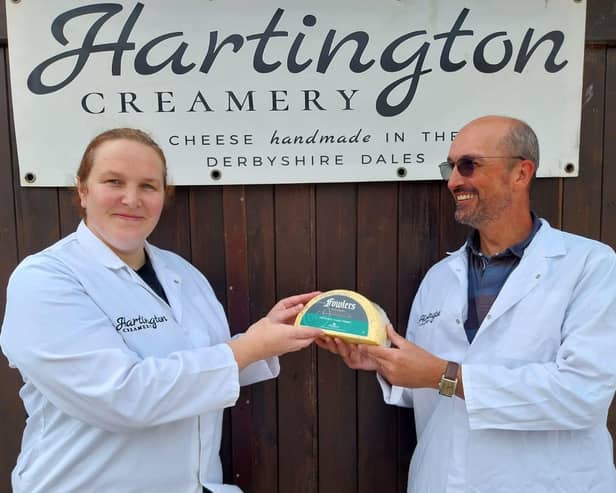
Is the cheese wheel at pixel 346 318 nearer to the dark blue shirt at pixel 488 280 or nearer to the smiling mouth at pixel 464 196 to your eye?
the dark blue shirt at pixel 488 280

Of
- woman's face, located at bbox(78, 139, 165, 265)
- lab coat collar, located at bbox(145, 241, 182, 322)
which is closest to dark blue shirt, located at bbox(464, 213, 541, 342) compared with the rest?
lab coat collar, located at bbox(145, 241, 182, 322)

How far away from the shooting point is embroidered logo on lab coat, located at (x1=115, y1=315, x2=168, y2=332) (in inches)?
43.6

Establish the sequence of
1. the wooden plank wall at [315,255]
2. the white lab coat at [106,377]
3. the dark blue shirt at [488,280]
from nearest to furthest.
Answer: the white lab coat at [106,377]
the dark blue shirt at [488,280]
the wooden plank wall at [315,255]

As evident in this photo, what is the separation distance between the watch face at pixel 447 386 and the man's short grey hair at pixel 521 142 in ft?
2.10

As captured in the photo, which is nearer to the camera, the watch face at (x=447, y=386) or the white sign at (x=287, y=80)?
the watch face at (x=447, y=386)

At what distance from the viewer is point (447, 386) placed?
3.86ft

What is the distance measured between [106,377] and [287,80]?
1064 mm

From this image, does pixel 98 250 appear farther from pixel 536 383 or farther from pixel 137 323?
pixel 536 383

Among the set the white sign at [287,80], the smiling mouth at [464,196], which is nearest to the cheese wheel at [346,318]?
the smiling mouth at [464,196]

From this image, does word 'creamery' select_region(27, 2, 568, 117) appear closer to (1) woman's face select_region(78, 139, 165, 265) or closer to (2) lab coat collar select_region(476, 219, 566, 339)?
(1) woman's face select_region(78, 139, 165, 265)

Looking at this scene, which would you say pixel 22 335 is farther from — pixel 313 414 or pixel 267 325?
pixel 313 414

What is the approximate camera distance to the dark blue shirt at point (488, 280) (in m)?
1.34

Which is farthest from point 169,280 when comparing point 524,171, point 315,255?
point 524,171

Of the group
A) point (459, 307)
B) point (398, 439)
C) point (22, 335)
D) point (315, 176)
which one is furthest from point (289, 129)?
point (398, 439)
